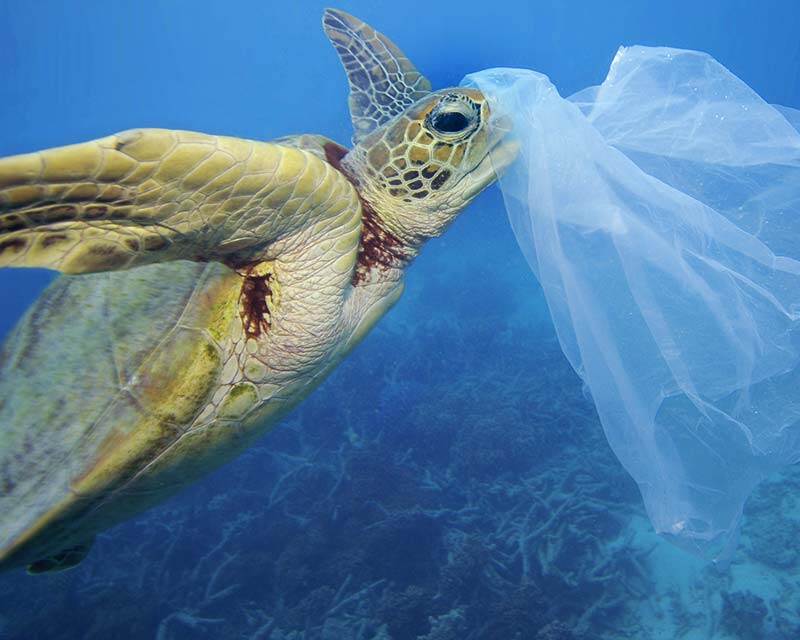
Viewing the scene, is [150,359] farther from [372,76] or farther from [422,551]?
[422,551]

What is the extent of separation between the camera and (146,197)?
1.13m

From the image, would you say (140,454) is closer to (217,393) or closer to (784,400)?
(217,393)

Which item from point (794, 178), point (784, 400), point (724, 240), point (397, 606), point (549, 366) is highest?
point (794, 178)

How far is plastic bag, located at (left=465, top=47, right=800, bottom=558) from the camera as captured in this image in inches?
60.6

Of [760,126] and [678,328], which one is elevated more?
[760,126]

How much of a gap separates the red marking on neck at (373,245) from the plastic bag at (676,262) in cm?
58

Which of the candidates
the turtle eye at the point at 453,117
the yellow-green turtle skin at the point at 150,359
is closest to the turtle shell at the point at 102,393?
the yellow-green turtle skin at the point at 150,359

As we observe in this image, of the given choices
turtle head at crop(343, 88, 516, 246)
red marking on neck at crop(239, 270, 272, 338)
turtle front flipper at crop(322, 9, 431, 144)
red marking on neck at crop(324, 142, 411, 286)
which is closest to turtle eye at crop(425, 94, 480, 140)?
turtle head at crop(343, 88, 516, 246)

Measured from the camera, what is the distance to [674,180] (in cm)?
163

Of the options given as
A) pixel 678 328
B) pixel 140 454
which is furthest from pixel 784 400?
pixel 140 454

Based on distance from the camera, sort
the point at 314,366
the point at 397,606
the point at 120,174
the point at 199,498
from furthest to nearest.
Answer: the point at 199,498 < the point at 397,606 < the point at 314,366 < the point at 120,174

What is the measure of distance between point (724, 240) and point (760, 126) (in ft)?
1.30

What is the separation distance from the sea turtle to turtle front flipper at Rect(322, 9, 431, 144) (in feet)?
2.68

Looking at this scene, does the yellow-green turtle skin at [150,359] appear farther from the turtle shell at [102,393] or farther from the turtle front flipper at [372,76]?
the turtle front flipper at [372,76]
